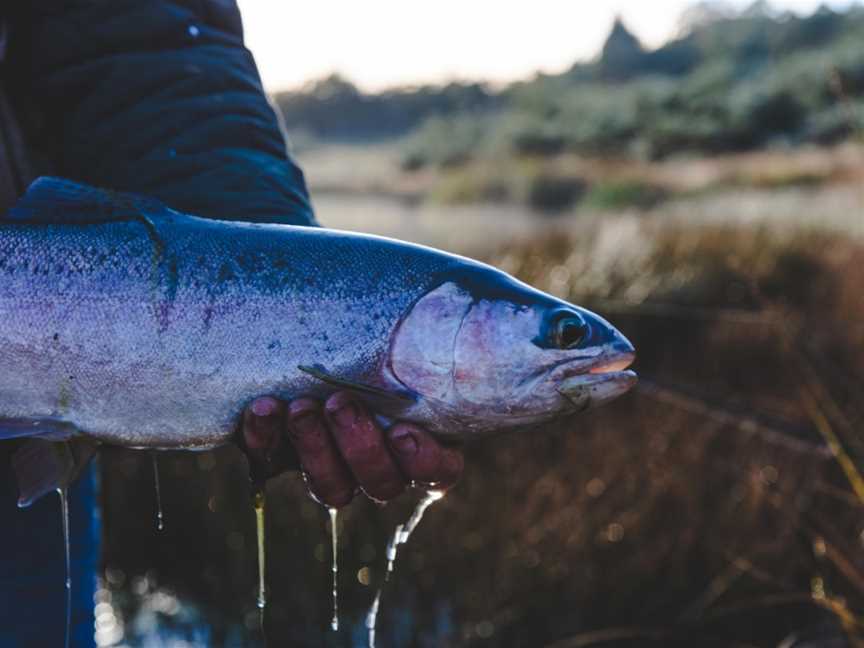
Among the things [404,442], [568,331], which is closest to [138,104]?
[404,442]

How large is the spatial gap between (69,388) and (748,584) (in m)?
4.67

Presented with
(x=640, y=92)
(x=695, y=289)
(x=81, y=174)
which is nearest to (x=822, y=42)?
(x=640, y=92)

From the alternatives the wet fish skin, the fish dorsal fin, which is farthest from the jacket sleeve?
the wet fish skin

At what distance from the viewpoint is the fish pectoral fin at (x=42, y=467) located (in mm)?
1846

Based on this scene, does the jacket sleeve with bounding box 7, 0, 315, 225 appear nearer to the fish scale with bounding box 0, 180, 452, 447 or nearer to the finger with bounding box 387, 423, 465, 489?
the fish scale with bounding box 0, 180, 452, 447

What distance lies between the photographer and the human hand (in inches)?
70.8

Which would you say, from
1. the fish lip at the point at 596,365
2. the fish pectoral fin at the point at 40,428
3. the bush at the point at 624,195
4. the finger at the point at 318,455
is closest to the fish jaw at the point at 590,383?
the fish lip at the point at 596,365

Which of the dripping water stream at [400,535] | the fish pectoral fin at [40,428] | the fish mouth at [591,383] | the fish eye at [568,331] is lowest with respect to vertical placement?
the dripping water stream at [400,535]

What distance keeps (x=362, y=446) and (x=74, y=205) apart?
80cm

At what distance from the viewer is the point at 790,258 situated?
31.5 ft

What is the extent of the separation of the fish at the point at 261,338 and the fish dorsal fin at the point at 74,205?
0.13ft

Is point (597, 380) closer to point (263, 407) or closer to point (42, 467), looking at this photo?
point (263, 407)

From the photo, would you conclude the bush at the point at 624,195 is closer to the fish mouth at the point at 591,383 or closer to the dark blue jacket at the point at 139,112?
the dark blue jacket at the point at 139,112

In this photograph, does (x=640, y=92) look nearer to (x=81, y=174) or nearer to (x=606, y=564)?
(x=606, y=564)
